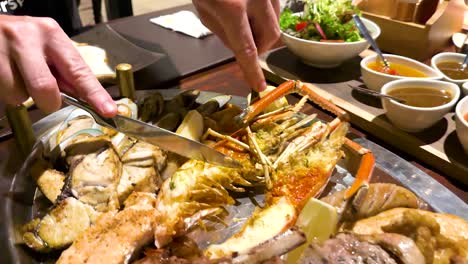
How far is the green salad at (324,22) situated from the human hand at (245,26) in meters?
1.02

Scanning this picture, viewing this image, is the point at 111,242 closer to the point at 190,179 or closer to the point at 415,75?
the point at 190,179

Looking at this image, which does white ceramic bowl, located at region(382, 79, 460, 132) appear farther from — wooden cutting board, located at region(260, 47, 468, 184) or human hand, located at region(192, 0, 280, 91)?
human hand, located at region(192, 0, 280, 91)

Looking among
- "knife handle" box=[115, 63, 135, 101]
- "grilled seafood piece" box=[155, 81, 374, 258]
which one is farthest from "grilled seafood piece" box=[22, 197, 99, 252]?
"knife handle" box=[115, 63, 135, 101]

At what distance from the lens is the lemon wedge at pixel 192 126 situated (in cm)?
163

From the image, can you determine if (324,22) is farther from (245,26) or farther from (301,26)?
(245,26)

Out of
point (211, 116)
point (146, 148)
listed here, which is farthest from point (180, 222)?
point (211, 116)

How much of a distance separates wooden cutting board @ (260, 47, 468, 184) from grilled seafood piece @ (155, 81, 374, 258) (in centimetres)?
35

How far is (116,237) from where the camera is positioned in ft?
4.24

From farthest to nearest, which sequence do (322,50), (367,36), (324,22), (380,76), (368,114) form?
(324,22) → (367,36) → (322,50) → (380,76) → (368,114)

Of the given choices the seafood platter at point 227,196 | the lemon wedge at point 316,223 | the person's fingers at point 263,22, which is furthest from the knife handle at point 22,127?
the lemon wedge at point 316,223

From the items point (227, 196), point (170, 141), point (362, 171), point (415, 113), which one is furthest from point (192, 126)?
point (415, 113)

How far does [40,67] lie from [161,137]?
0.45 m

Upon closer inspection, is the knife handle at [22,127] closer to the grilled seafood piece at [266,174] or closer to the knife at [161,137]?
the knife at [161,137]

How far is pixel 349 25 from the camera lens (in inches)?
105
